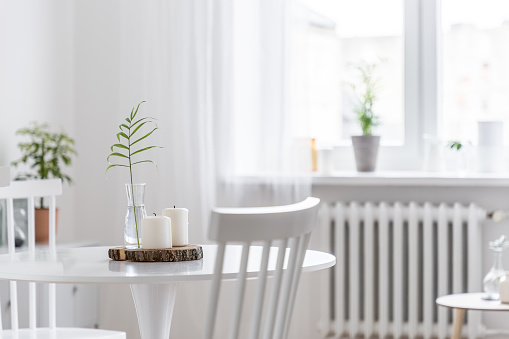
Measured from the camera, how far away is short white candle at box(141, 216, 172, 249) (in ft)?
6.66

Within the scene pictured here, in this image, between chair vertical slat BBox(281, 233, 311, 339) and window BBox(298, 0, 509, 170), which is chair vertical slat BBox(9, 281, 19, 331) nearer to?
chair vertical slat BBox(281, 233, 311, 339)

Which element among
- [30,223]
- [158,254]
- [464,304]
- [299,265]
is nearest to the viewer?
[299,265]

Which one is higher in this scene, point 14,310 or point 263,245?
point 263,245

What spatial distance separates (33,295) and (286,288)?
1209 millimetres

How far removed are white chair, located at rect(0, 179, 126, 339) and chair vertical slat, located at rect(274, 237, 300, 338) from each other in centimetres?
88

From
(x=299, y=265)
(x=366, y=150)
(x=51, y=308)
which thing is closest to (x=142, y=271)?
(x=299, y=265)

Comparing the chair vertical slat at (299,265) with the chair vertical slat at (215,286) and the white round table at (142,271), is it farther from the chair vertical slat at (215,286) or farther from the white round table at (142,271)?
the chair vertical slat at (215,286)

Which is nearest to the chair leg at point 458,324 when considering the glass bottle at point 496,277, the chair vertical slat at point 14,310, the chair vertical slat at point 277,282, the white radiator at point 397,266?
the glass bottle at point 496,277

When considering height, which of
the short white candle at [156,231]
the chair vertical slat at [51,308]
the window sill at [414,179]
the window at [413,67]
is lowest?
the chair vertical slat at [51,308]

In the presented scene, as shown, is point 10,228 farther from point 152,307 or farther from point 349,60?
point 349,60

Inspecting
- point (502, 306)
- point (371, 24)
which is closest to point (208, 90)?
point (371, 24)

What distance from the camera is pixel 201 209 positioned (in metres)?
3.65

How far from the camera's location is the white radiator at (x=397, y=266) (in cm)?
342

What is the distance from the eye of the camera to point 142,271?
5.99ft
